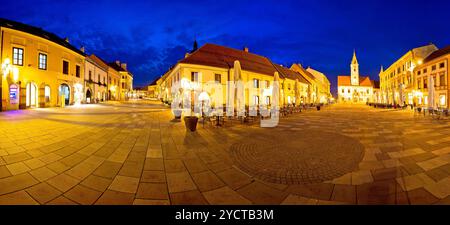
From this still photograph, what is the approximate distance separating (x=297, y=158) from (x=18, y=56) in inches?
976

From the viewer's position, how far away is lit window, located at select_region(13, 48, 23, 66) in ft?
59.4

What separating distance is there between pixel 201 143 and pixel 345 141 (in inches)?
207

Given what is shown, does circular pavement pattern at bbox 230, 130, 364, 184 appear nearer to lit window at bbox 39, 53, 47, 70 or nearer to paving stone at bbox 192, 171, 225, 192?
paving stone at bbox 192, 171, 225, 192

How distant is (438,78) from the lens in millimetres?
31844

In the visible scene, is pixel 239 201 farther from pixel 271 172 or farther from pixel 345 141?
pixel 345 141

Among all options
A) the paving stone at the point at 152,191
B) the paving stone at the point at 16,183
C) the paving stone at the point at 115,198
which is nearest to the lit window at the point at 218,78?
the paving stone at the point at 16,183

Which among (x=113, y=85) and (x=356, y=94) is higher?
(x=356, y=94)

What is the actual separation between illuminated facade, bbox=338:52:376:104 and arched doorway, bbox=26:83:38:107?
10607cm

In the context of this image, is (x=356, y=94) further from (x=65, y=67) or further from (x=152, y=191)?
(x=152, y=191)

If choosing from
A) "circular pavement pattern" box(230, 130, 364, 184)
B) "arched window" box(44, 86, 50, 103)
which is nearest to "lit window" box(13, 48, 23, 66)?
"arched window" box(44, 86, 50, 103)

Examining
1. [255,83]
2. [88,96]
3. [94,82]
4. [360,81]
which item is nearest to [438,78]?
[255,83]

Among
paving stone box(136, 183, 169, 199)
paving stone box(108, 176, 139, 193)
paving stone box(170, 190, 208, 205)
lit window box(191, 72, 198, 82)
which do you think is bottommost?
paving stone box(170, 190, 208, 205)

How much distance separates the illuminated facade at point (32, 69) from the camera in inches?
684
